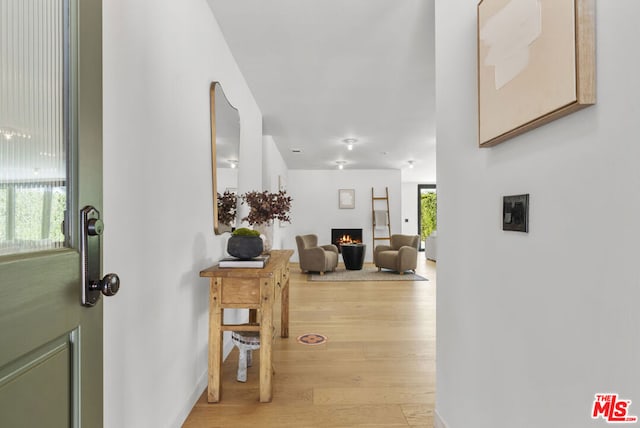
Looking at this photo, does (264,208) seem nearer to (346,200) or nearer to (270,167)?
(270,167)

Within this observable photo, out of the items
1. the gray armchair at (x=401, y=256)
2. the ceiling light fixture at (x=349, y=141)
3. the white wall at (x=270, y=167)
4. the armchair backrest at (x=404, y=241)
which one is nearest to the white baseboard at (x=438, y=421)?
the white wall at (x=270, y=167)

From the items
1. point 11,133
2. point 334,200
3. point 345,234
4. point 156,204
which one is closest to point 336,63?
point 156,204

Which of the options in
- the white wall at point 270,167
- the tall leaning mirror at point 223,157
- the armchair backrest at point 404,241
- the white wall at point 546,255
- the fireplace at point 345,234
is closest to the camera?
the white wall at point 546,255

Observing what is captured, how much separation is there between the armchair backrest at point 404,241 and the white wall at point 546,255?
6.29 metres

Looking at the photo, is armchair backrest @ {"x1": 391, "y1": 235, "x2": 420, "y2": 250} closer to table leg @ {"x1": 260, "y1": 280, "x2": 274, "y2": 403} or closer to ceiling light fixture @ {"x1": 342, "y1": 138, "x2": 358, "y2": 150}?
ceiling light fixture @ {"x1": 342, "y1": 138, "x2": 358, "y2": 150}

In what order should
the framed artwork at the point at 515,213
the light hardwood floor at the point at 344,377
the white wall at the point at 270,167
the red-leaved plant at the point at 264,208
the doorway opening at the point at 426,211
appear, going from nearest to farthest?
1. the framed artwork at the point at 515,213
2. the light hardwood floor at the point at 344,377
3. the red-leaved plant at the point at 264,208
4. the white wall at the point at 270,167
5. the doorway opening at the point at 426,211

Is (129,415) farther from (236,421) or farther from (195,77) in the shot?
(195,77)

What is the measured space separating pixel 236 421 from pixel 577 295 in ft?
5.78

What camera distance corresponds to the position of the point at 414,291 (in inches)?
222

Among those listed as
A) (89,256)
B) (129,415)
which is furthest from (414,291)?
(89,256)

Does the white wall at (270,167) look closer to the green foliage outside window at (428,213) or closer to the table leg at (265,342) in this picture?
the table leg at (265,342)

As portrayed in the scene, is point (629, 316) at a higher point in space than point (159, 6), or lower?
lower

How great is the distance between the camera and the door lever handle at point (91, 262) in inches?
32.1

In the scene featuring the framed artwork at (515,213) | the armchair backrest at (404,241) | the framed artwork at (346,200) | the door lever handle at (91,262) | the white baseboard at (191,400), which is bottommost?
the white baseboard at (191,400)
